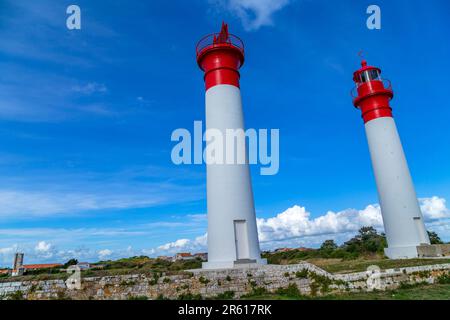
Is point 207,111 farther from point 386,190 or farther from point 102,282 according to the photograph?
point 386,190

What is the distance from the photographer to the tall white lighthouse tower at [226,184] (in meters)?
12.9

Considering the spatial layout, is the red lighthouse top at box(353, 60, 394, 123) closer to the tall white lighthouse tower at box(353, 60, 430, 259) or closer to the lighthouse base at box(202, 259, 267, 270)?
the tall white lighthouse tower at box(353, 60, 430, 259)

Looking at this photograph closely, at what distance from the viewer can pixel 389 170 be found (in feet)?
66.2

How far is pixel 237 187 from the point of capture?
13469 millimetres

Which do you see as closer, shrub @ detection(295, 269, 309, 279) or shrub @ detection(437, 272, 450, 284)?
shrub @ detection(295, 269, 309, 279)

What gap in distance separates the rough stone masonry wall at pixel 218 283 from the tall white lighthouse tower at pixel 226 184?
1.81m

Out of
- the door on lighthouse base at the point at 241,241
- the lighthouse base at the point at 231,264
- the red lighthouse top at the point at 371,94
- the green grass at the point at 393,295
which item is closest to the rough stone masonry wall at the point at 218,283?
the green grass at the point at 393,295

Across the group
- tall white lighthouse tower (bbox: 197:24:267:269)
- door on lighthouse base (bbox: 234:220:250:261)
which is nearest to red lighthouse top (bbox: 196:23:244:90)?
tall white lighthouse tower (bbox: 197:24:267:269)

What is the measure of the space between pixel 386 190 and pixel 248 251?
12.9 m

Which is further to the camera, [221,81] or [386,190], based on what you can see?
[386,190]

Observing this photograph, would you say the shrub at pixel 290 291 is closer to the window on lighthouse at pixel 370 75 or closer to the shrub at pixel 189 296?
the shrub at pixel 189 296

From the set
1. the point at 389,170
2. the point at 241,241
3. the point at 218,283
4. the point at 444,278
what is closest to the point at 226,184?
the point at 241,241

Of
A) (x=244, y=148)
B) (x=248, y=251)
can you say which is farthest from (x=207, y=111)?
(x=248, y=251)

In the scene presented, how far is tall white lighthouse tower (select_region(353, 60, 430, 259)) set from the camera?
62.1ft
